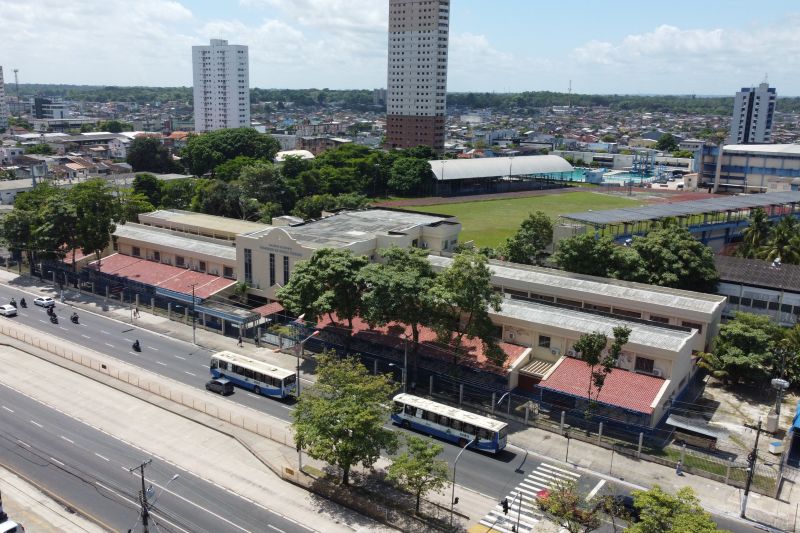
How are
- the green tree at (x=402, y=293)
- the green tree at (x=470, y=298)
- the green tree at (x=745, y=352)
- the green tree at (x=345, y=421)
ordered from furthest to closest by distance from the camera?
the green tree at (x=745, y=352)
the green tree at (x=402, y=293)
the green tree at (x=470, y=298)
the green tree at (x=345, y=421)

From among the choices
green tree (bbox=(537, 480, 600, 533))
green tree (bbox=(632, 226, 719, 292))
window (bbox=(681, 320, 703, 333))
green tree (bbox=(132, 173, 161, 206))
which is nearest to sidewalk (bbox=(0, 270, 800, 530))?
green tree (bbox=(537, 480, 600, 533))

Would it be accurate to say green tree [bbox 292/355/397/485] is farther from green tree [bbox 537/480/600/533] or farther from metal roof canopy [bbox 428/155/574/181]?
metal roof canopy [bbox 428/155/574/181]

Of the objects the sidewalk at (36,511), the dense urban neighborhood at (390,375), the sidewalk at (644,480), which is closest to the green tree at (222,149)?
the dense urban neighborhood at (390,375)

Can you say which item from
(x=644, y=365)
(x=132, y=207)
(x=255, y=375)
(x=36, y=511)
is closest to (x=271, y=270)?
(x=255, y=375)

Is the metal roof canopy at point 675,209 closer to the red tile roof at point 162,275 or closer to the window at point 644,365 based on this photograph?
the window at point 644,365

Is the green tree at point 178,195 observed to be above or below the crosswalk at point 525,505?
above

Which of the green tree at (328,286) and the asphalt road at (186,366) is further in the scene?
the green tree at (328,286)

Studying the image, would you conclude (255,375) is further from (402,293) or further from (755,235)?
(755,235)
